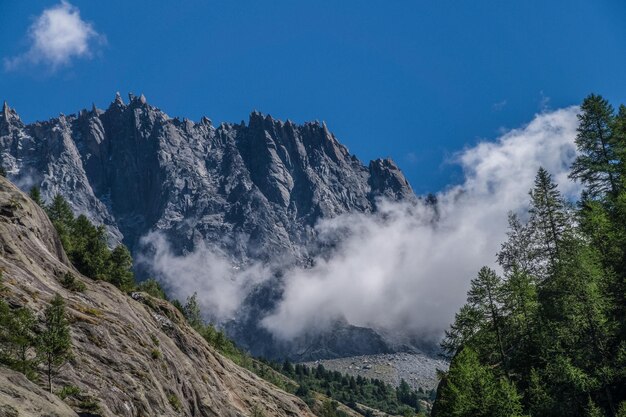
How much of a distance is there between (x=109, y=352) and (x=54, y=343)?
41.1 ft

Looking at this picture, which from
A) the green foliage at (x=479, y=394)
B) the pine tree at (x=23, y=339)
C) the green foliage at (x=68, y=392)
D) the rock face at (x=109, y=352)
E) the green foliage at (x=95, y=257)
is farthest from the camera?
the green foliage at (x=95, y=257)

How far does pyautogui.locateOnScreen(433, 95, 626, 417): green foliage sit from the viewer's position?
164 feet

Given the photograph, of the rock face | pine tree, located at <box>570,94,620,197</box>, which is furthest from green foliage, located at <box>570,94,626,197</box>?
A: the rock face

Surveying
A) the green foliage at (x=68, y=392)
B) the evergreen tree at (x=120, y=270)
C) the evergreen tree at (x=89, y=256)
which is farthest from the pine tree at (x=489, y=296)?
the evergreen tree at (x=89, y=256)

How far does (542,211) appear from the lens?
65.4m

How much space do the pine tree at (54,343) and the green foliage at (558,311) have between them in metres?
35.5

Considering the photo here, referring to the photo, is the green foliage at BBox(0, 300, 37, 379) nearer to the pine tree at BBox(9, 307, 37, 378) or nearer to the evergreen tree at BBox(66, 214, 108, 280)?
the pine tree at BBox(9, 307, 37, 378)

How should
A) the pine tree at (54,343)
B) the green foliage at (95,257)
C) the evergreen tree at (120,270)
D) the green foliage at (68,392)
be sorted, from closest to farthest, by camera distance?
the pine tree at (54,343)
the green foliage at (68,392)
the green foliage at (95,257)
the evergreen tree at (120,270)

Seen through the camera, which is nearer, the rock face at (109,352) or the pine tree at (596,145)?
the rock face at (109,352)

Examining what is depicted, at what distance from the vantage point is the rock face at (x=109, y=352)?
39.3 m

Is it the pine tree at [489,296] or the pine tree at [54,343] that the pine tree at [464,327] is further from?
the pine tree at [54,343]

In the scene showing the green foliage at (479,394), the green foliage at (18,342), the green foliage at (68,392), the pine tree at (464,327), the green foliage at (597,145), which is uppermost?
the green foliage at (597,145)

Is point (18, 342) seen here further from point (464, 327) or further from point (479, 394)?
point (464, 327)

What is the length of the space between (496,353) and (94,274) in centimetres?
5157
